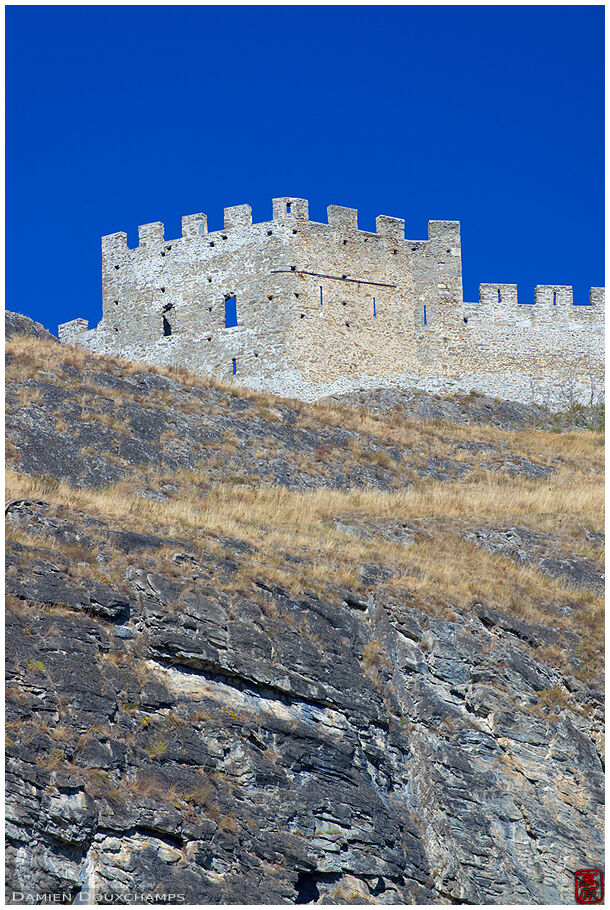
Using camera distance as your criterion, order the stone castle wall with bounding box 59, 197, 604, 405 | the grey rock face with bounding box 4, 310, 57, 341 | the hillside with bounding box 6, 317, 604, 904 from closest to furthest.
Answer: the hillside with bounding box 6, 317, 604, 904
the grey rock face with bounding box 4, 310, 57, 341
the stone castle wall with bounding box 59, 197, 604, 405

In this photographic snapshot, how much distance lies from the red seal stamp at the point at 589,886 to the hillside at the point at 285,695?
15 centimetres

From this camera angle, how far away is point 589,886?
690 inches

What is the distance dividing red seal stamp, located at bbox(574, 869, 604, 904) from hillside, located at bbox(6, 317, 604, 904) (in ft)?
0.48

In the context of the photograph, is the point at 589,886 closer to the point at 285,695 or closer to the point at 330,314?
the point at 285,695

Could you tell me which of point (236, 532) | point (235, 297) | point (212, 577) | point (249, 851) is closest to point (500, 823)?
point (249, 851)

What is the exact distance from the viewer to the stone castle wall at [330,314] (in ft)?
130

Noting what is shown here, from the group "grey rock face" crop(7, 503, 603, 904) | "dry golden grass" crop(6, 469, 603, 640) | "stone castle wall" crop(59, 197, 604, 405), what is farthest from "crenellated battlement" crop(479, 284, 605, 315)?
"grey rock face" crop(7, 503, 603, 904)

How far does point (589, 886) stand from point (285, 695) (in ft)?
17.0

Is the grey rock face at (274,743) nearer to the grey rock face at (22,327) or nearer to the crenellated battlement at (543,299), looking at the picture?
the grey rock face at (22,327)

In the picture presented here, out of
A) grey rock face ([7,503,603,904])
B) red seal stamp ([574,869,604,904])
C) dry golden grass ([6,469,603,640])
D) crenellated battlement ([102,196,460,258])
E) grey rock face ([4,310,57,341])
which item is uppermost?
crenellated battlement ([102,196,460,258])

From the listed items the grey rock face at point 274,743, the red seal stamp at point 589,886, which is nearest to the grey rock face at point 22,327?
the grey rock face at point 274,743

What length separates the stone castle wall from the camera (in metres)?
39.7

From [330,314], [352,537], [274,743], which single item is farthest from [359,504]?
[330,314]

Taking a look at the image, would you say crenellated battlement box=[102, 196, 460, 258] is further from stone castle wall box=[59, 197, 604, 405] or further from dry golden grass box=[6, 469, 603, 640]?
dry golden grass box=[6, 469, 603, 640]
